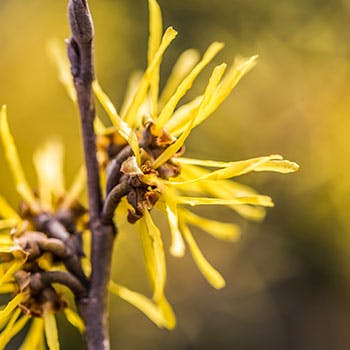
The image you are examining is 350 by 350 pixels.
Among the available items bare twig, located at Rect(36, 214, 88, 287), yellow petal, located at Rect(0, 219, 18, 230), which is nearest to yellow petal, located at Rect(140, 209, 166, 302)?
bare twig, located at Rect(36, 214, 88, 287)

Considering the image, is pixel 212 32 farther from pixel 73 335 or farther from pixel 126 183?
pixel 126 183

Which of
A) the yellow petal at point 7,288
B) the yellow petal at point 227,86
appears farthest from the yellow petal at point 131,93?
the yellow petal at point 7,288

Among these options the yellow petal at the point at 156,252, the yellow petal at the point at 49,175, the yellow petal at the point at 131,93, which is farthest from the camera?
the yellow petal at the point at 49,175

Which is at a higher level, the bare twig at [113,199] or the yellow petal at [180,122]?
the yellow petal at [180,122]

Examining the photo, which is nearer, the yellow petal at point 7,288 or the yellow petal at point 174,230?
the yellow petal at point 174,230

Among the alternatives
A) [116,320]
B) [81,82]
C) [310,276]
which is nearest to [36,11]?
[116,320]

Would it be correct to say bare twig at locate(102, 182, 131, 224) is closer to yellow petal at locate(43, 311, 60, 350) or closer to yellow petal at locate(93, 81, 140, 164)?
yellow petal at locate(93, 81, 140, 164)

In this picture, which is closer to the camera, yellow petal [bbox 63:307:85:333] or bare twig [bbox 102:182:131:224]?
bare twig [bbox 102:182:131:224]

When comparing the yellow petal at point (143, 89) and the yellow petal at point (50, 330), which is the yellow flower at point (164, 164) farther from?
the yellow petal at point (50, 330)
